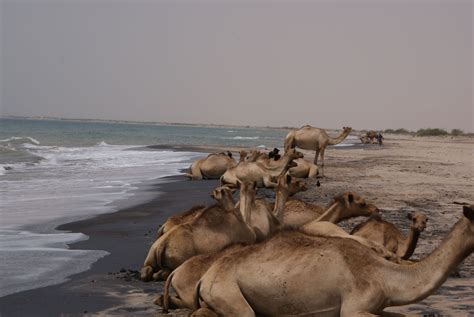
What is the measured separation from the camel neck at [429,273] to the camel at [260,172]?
1358 cm

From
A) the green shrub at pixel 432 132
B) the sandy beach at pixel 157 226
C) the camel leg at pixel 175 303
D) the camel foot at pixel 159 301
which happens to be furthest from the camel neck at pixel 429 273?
the green shrub at pixel 432 132

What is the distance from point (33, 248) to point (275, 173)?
32.3ft

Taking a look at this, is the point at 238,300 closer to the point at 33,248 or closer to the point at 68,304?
the point at 68,304

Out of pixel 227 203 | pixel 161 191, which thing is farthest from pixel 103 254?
pixel 161 191

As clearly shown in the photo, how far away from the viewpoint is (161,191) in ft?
66.0

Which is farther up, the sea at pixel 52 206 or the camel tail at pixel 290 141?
the camel tail at pixel 290 141

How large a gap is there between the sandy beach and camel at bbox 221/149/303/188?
924mm

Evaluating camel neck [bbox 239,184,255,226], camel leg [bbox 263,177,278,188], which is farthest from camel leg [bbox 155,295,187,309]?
camel leg [bbox 263,177,278,188]

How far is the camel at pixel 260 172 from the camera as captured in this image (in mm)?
19656

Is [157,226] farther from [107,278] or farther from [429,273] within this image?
[429,273]

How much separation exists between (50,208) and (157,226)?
139 inches

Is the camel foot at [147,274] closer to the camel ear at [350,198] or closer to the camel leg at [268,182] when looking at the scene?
the camel ear at [350,198]

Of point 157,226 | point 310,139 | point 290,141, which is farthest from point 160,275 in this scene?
point 310,139

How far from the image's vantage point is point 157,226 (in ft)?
43.8
